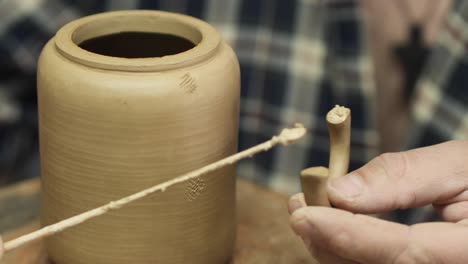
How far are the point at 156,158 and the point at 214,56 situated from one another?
4.8 inches

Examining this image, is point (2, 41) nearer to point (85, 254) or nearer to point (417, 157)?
point (85, 254)

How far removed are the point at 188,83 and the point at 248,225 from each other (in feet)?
0.92

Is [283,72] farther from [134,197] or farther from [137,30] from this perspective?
[134,197]

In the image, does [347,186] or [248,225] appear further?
[248,225]

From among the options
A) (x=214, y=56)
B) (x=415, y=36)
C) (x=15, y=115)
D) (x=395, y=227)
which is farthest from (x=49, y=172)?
(x=415, y=36)

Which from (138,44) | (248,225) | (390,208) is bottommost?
(248,225)

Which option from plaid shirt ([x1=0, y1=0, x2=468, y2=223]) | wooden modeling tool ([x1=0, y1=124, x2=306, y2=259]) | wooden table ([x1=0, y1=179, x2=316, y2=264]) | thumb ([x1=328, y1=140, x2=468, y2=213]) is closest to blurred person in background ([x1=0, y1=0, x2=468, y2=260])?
plaid shirt ([x1=0, y1=0, x2=468, y2=223])

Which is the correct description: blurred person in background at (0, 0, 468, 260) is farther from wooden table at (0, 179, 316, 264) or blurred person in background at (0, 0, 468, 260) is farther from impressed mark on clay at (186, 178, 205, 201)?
impressed mark on clay at (186, 178, 205, 201)

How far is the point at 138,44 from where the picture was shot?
0.79 m

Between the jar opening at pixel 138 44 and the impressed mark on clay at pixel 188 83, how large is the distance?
12cm

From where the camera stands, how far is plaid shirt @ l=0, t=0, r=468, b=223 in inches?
49.9

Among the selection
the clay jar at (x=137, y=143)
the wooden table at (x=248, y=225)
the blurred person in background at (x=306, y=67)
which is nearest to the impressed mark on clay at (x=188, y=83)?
the clay jar at (x=137, y=143)

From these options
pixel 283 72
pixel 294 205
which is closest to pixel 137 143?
pixel 294 205

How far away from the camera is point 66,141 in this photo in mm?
663
